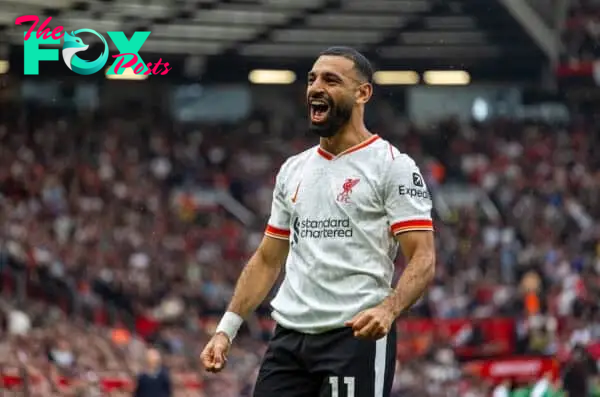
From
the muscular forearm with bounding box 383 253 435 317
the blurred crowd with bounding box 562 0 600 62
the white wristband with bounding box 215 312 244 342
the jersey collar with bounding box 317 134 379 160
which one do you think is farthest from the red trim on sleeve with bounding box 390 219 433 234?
the blurred crowd with bounding box 562 0 600 62

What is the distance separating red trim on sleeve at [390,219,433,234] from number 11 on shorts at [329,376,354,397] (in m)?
0.57

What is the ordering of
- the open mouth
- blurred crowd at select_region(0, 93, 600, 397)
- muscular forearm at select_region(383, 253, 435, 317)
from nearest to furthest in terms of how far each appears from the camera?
muscular forearm at select_region(383, 253, 435, 317) < the open mouth < blurred crowd at select_region(0, 93, 600, 397)

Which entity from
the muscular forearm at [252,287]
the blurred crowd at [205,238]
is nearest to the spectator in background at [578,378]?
the blurred crowd at [205,238]

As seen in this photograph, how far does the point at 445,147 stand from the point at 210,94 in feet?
17.5

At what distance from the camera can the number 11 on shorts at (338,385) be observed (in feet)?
17.7

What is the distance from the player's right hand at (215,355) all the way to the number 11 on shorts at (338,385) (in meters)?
0.45

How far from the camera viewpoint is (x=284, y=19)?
29.0 meters

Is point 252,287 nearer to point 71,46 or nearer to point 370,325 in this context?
point 370,325

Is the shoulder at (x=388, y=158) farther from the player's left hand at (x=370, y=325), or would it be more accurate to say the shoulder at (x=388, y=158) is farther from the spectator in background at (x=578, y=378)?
the spectator in background at (x=578, y=378)

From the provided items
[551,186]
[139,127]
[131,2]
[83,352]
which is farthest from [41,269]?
[551,186]

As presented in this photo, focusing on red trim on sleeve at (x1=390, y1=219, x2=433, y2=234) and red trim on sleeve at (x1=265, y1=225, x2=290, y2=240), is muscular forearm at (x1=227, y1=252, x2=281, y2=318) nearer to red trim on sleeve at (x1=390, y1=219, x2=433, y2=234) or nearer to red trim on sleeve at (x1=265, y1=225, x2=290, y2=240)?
red trim on sleeve at (x1=265, y1=225, x2=290, y2=240)

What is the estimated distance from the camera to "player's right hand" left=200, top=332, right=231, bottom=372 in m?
5.57

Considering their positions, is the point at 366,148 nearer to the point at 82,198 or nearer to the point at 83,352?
the point at 83,352

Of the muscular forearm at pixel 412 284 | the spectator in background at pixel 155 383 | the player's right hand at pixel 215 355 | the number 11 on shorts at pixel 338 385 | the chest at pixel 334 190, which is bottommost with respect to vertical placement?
the spectator in background at pixel 155 383
